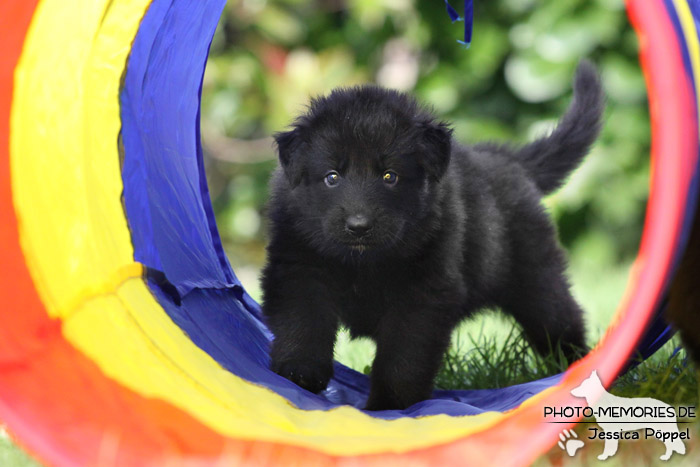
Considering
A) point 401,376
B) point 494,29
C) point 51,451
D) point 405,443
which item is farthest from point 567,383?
point 494,29

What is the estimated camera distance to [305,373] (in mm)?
2902

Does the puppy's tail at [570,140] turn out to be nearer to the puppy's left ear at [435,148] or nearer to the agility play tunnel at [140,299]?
the puppy's left ear at [435,148]

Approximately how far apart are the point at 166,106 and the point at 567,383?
211 cm

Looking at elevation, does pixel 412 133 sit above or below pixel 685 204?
below

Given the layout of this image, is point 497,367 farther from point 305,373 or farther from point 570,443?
point 570,443

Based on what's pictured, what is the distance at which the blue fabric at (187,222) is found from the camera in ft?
9.56

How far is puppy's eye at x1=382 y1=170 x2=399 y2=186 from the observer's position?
9.76 feet

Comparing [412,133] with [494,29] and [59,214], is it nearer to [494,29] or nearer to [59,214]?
[59,214]

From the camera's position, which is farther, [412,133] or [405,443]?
[412,133]

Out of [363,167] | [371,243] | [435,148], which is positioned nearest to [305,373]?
[371,243]

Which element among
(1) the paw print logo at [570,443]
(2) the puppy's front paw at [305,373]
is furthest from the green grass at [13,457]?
(1) the paw print logo at [570,443]

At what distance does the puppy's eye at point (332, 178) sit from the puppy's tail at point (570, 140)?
3.91 ft

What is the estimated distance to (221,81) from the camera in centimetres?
739

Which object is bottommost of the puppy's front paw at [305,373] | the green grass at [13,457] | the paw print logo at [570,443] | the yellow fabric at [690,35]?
the green grass at [13,457]
